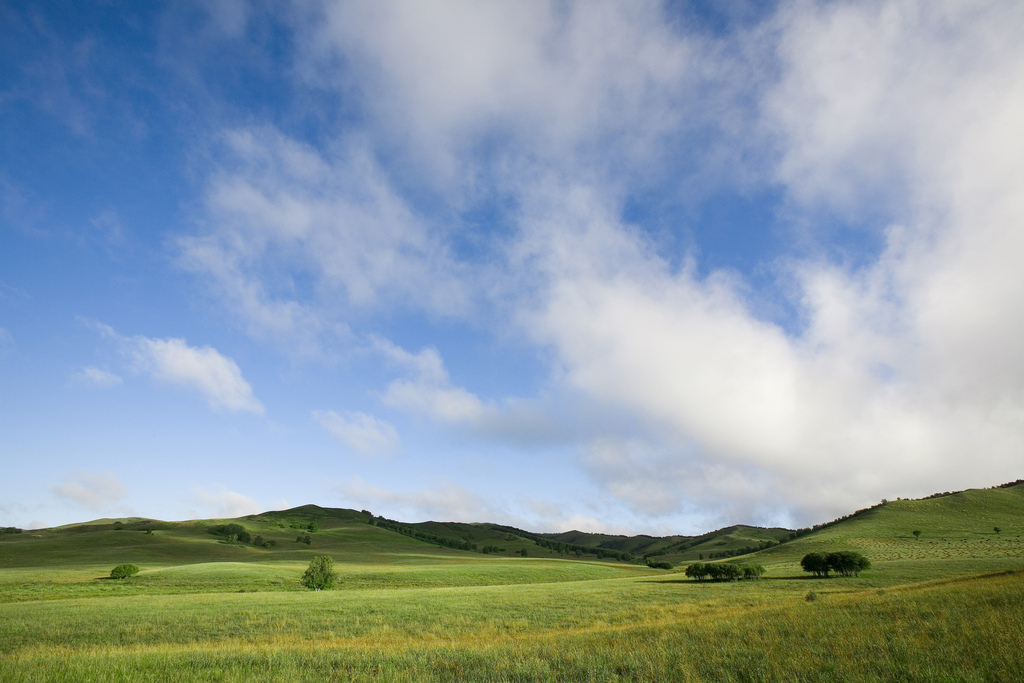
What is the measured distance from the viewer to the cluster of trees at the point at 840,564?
169 feet

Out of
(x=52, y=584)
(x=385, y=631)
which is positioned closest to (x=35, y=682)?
(x=385, y=631)

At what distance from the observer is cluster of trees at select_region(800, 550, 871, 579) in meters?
51.6

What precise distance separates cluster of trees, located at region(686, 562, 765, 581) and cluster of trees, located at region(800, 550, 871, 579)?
5.84 m

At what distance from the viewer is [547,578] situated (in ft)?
240

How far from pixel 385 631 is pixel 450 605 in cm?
1181

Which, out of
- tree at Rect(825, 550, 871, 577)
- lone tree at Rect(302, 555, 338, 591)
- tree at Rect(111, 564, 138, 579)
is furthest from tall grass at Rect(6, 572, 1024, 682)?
tree at Rect(111, 564, 138, 579)

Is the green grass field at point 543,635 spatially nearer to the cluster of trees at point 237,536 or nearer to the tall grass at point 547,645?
the tall grass at point 547,645

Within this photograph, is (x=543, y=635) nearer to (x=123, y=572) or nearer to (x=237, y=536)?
(x=123, y=572)

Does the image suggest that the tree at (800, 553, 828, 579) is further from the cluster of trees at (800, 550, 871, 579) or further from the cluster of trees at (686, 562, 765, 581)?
the cluster of trees at (686, 562, 765, 581)

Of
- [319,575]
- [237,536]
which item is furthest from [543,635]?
[237,536]

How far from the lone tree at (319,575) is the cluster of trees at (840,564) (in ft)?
185

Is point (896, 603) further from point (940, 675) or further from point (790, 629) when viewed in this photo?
point (940, 675)

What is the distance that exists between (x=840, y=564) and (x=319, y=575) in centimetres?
5901

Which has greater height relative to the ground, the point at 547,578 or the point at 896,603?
the point at 896,603
